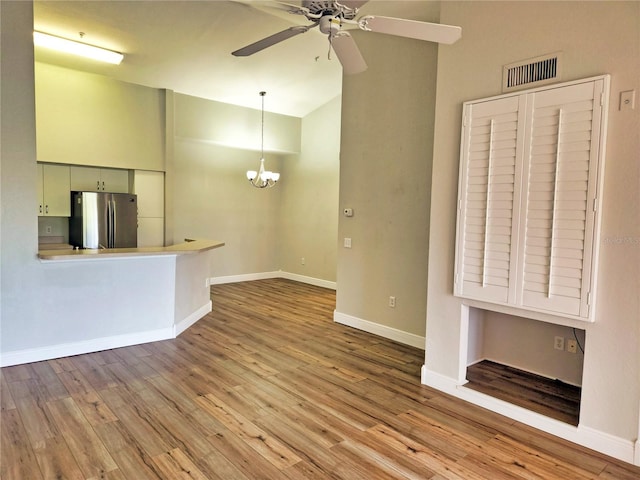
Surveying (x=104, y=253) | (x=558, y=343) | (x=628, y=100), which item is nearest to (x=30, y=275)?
(x=104, y=253)

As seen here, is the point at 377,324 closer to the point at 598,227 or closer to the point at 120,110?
the point at 598,227

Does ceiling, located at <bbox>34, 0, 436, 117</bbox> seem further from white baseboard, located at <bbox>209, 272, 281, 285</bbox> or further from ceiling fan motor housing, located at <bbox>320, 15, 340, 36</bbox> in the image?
white baseboard, located at <bbox>209, 272, 281, 285</bbox>

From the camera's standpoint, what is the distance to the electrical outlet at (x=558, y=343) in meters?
3.23

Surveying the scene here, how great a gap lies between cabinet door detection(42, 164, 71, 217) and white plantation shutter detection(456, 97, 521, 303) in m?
5.27

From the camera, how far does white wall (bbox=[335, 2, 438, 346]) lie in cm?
418

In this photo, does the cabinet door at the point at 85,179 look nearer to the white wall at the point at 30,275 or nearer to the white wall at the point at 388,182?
the white wall at the point at 30,275

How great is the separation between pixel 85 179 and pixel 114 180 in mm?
396

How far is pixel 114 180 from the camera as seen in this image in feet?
19.7

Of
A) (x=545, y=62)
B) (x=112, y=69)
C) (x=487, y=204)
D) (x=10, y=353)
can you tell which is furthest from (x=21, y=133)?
(x=545, y=62)

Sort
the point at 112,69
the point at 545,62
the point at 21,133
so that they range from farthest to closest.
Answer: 1. the point at 112,69
2. the point at 21,133
3. the point at 545,62

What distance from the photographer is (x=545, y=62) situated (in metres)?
2.64

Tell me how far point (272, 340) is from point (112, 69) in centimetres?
413

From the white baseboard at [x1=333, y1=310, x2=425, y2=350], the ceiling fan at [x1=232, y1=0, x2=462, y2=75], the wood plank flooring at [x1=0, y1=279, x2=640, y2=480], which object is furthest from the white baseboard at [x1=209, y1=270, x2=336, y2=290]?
the ceiling fan at [x1=232, y1=0, x2=462, y2=75]

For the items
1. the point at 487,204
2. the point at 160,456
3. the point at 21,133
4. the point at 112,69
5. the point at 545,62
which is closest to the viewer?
the point at 160,456
